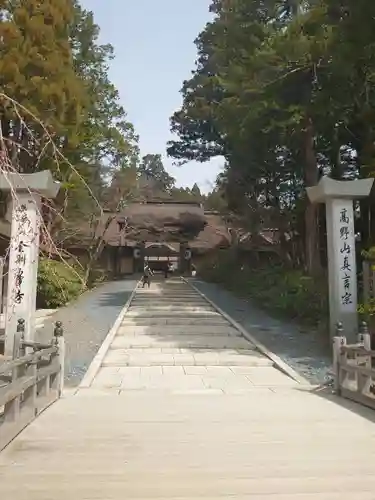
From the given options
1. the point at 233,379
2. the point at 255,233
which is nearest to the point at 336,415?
the point at 233,379

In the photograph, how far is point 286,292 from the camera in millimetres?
16266

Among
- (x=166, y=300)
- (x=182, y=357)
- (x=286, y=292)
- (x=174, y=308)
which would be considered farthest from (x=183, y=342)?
(x=166, y=300)

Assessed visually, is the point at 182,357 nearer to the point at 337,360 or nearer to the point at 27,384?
the point at 337,360

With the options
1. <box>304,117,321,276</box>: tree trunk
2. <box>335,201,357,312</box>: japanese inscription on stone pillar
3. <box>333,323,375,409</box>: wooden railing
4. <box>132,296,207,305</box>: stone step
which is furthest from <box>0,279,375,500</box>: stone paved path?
<box>132,296,207,305</box>: stone step

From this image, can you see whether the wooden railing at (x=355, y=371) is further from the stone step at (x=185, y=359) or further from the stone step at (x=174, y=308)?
the stone step at (x=174, y=308)

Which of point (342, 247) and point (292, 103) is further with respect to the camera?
point (292, 103)

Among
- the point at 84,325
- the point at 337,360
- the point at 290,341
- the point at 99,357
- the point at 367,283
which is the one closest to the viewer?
the point at 337,360

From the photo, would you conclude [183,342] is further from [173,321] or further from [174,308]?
[174,308]

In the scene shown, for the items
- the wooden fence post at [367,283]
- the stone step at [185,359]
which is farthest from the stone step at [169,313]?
the wooden fence post at [367,283]

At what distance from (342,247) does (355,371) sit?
4.53 metres

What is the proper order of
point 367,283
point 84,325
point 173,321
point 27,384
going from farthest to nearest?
point 173,321, point 84,325, point 367,283, point 27,384

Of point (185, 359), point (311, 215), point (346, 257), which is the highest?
point (311, 215)

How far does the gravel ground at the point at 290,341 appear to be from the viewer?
32.7 ft

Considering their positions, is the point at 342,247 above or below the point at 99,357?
above
